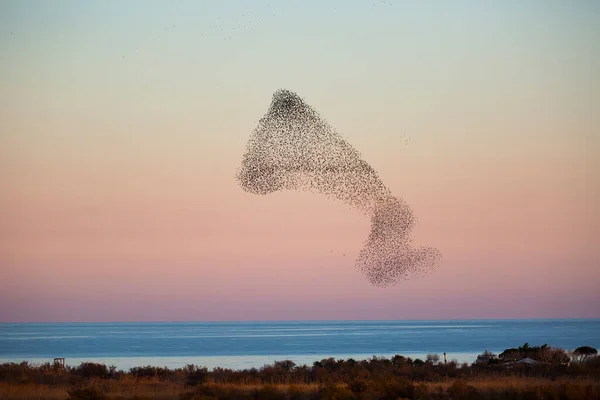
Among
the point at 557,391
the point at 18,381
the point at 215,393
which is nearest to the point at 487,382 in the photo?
the point at 557,391

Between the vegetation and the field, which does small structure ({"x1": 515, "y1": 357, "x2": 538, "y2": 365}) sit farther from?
the field

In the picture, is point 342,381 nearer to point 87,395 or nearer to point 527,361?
point 87,395

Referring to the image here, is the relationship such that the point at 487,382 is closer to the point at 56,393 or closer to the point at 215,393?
the point at 215,393

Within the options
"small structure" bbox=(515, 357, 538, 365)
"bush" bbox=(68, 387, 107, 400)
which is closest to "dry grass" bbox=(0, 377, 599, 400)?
"bush" bbox=(68, 387, 107, 400)

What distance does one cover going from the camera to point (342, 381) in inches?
1264

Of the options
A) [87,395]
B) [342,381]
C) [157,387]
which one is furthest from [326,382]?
[87,395]

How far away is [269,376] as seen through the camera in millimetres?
35312

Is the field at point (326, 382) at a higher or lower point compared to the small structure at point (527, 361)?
lower

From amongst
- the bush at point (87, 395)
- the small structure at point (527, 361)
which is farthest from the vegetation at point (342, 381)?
the small structure at point (527, 361)

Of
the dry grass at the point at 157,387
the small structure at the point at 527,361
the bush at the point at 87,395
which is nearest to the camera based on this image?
the bush at the point at 87,395

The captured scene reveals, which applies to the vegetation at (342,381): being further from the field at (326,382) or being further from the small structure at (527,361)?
the small structure at (527,361)

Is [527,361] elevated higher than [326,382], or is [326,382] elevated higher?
[527,361]

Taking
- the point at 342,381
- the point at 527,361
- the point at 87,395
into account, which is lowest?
the point at 342,381

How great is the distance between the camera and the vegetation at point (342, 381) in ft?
88.3
